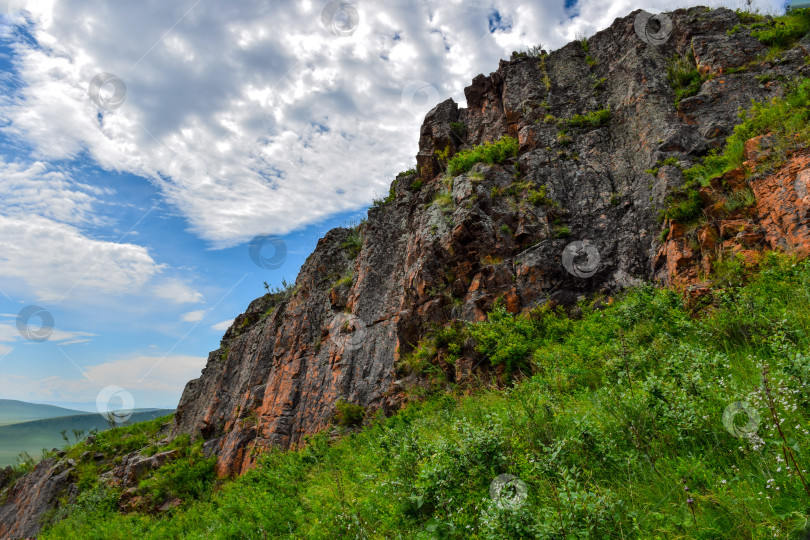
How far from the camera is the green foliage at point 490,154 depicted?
13391 mm

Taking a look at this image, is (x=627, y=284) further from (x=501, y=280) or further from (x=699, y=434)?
(x=699, y=434)

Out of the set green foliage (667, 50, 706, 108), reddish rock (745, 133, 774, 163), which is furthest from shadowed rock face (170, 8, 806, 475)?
reddish rock (745, 133, 774, 163)

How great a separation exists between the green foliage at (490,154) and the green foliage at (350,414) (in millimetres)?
8937

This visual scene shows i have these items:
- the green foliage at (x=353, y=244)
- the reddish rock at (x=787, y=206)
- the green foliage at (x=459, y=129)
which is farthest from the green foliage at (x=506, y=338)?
the green foliage at (x=353, y=244)

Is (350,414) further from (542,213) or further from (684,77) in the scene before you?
(684,77)

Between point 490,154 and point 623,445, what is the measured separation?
11132mm

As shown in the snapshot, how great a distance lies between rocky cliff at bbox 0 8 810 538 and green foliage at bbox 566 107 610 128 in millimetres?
38

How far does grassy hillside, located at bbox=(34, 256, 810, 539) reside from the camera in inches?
110

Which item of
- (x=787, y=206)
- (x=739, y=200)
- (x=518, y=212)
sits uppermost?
(x=518, y=212)

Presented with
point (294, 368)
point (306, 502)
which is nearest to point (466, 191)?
point (306, 502)

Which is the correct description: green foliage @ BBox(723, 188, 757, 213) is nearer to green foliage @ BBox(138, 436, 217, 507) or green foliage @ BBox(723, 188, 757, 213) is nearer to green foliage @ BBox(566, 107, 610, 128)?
green foliage @ BBox(566, 107, 610, 128)

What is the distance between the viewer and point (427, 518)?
4207mm

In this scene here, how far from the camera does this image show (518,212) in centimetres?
1189

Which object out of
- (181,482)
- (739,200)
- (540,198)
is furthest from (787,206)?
(181,482)
